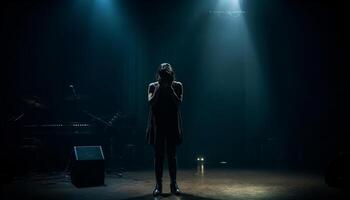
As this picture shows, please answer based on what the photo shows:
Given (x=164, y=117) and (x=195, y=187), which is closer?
(x=164, y=117)

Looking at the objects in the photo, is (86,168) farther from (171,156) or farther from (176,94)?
(176,94)

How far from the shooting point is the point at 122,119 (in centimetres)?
1012

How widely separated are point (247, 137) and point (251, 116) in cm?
65

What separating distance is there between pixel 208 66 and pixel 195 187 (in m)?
6.21

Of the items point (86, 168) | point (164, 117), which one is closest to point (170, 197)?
point (164, 117)

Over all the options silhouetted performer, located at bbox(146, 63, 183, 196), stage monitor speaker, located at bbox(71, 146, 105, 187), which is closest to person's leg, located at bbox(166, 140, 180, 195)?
silhouetted performer, located at bbox(146, 63, 183, 196)

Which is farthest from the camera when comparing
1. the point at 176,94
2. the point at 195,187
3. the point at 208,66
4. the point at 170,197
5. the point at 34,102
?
the point at 208,66

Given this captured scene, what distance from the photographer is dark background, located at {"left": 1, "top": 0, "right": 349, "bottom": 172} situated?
36.6ft

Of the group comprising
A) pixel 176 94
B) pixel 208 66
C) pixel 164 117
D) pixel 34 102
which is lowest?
pixel 164 117

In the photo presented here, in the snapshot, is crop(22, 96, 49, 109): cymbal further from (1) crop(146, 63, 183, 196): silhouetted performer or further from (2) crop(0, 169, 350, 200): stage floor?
(1) crop(146, 63, 183, 196): silhouetted performer

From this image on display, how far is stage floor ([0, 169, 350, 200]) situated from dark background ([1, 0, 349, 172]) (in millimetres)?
2599

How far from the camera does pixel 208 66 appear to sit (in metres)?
12.3

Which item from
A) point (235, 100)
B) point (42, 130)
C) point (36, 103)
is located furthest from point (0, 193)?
point (235, 100)

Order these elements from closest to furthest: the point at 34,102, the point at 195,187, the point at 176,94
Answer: the point at 176,94 < the point at 195,187 < the point at 34,102
